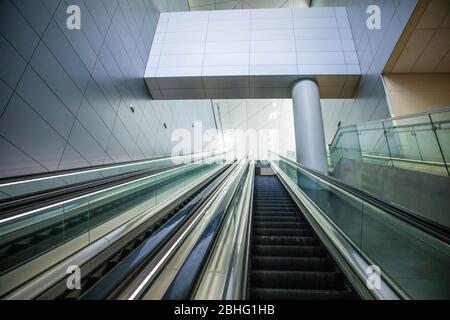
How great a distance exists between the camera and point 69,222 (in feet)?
7.23

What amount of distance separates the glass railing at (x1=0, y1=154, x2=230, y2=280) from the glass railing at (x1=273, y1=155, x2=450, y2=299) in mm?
2801

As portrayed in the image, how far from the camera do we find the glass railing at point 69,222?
68.3 inches

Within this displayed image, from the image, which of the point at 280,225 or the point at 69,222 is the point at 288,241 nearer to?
the point at 280,225

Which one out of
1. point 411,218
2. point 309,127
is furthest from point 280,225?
point 309,127

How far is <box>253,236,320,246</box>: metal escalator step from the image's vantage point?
8.47 ft

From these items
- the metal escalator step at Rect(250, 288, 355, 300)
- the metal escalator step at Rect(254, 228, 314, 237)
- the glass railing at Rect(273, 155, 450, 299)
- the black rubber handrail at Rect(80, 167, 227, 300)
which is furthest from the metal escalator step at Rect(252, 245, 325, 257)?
the black rubber handrail at Rect(80, 167, 227, 300)

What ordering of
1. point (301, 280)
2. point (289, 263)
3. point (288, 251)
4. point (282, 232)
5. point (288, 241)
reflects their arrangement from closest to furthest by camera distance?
1. point (301, 280)
2. point (289, 263)
3. point (288, 251)
4. point (288, 241)
5. point (282, 232)

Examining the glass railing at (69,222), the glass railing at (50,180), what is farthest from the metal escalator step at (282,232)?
the glass railing at (50,180)

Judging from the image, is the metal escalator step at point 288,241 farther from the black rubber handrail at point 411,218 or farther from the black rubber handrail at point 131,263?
the black rubber handrail at point 131,263

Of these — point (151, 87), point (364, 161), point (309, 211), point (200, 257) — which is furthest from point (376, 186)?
point (151, 87)

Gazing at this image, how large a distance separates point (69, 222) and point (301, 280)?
241cm

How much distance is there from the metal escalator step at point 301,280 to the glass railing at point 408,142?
2457mm
